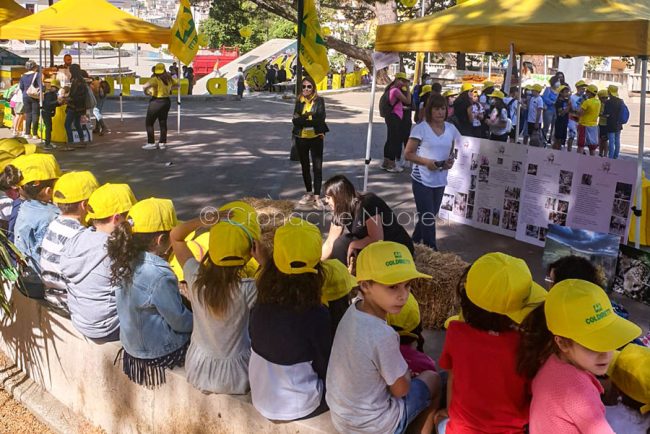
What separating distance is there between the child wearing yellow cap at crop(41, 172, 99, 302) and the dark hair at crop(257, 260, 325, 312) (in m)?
1.71

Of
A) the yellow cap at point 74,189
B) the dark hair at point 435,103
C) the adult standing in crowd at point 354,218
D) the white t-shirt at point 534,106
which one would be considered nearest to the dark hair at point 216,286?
the yellow cap at point 74,189

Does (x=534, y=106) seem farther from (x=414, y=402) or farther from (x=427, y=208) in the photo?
(x=414, y=402)

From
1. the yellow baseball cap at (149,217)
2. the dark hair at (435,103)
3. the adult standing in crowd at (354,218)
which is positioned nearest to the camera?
the yellow baseball cap at (149,217)

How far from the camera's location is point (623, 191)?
24.3 ft

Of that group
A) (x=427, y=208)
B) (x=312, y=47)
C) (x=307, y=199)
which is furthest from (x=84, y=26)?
(x=427, y=208)

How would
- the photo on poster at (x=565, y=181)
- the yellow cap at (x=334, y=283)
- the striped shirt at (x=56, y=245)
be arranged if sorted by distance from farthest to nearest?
the photo on poster at (x=565, y=181) < the striped shirt at (x=56, y=245) < the yellow cap at (x=334, y=283)

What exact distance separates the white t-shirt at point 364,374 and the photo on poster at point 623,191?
5092 mm

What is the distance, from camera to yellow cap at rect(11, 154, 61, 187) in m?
5.12

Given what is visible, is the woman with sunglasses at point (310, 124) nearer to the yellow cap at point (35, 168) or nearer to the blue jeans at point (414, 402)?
the yellow cap at point (35, 168)

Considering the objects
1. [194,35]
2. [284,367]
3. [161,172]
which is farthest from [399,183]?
[284,367]

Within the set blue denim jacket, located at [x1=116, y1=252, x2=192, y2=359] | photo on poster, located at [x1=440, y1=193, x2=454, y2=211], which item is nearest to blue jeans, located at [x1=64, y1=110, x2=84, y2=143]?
photo on poster, located at [x1=440, y1=193, x2=454, y2=211]

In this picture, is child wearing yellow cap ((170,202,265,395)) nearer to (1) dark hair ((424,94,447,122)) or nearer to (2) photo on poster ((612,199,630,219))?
(1) dark hair ((424,94,447,122))

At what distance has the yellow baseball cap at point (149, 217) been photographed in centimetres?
407

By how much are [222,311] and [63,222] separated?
5.23ft
